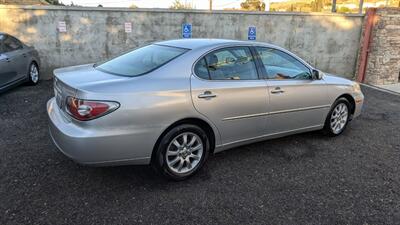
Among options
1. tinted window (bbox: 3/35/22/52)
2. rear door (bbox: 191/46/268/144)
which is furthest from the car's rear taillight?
tinted window (bbox: 3/35/22/52)

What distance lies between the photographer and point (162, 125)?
329 centimetres

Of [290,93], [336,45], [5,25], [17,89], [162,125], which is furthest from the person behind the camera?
[336,45]

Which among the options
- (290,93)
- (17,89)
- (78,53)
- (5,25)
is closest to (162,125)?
(290,93)

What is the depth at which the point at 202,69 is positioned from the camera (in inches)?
145

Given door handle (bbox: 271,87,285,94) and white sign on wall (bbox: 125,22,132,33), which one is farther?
white sign on wall (bbox: 125,22,132,33)

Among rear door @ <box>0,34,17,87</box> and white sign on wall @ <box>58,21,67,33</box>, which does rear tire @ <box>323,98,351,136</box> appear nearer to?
rear door @ <box>0,34,17,87</box>

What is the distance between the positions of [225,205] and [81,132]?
1.49 meters

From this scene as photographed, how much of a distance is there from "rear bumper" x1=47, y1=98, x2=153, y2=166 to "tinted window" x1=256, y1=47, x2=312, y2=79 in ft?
6.22

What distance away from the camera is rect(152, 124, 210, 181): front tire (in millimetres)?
3408

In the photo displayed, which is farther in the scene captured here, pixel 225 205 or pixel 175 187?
pixel 175 187

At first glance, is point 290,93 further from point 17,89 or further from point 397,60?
point 397,60

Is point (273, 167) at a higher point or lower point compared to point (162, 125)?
lower

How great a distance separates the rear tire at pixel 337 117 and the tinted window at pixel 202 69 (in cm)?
226

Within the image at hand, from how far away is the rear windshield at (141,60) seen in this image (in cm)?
360
